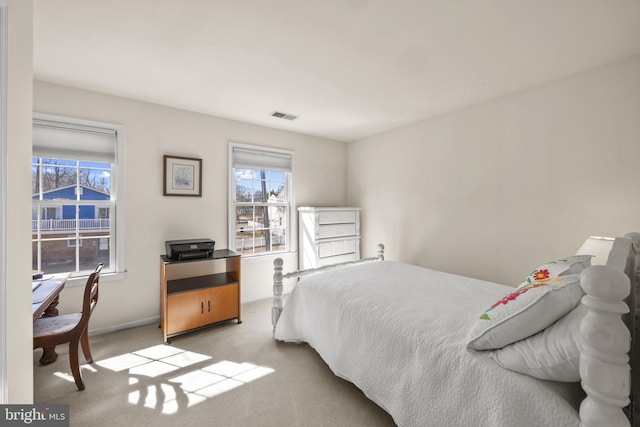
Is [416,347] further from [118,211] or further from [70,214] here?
[70,214]

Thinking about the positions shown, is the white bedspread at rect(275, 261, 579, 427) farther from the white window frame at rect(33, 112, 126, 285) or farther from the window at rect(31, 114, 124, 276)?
the window at rect(31, 114, 124, 276)

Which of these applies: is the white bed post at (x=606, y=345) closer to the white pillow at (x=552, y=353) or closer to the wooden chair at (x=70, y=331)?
the white pillow at (x=552, y=353)

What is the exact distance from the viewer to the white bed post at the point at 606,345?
0.77 metres

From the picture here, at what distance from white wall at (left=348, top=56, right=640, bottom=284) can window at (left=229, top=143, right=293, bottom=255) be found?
163 centimetres

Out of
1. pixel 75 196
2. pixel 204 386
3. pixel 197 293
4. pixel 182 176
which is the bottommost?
pixel 204 386

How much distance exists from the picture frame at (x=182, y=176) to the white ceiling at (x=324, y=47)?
2.28 ft

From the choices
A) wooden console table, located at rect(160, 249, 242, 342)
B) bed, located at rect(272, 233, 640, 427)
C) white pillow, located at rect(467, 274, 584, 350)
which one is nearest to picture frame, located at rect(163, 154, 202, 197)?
wooden console table, located at rect(160, 249, 242, 342)

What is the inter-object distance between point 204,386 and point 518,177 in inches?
138

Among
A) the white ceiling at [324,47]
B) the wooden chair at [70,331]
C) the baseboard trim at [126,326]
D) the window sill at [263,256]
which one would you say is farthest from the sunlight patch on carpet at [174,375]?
the white ceiling at [324,47]

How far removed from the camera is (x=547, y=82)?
8.35 feet

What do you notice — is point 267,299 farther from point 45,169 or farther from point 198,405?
point 45,169

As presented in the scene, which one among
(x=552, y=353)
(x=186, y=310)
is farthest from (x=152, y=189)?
(x=552, y=353)

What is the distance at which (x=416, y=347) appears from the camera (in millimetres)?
1485

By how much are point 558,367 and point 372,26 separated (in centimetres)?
209
